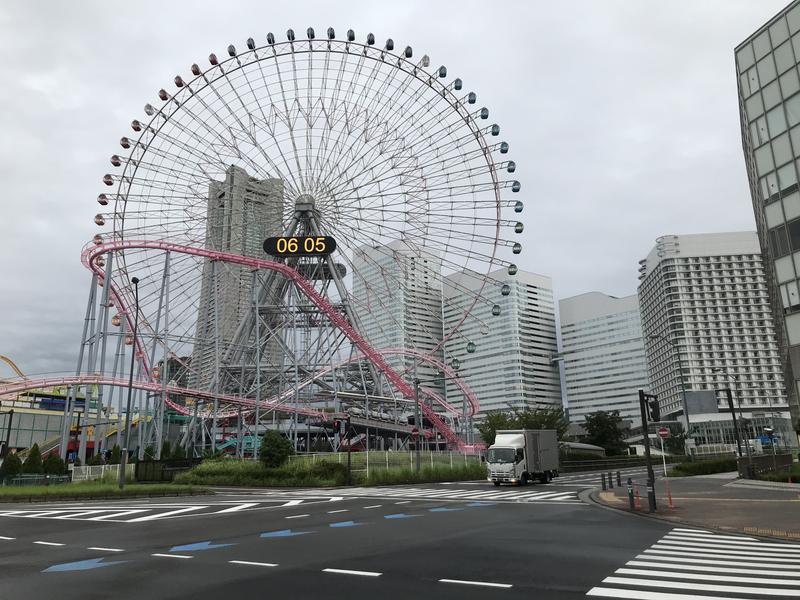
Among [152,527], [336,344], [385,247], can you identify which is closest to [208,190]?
[385,247]

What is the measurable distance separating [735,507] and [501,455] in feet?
52.3

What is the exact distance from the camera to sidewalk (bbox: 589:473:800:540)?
48.2ft

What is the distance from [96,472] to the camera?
39.9 meters

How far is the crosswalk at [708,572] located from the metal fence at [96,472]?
36.7 meters

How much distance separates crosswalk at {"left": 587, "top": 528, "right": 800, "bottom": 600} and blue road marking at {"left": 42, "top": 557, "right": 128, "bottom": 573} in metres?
8.45

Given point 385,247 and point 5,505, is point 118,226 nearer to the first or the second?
point 385,247

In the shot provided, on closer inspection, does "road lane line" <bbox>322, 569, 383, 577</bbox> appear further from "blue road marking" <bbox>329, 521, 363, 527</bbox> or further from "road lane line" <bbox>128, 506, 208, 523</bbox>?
"road lane line" <bbox>128, 506, 208, 523</bbox>

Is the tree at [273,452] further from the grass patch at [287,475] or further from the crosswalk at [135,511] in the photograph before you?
the crosswalk at [135,511]

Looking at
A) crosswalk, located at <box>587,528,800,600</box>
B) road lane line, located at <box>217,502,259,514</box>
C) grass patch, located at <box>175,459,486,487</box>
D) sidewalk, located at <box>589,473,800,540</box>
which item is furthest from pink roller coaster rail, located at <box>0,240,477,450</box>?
crosswalk, located at <box>587,528,800,600</box>

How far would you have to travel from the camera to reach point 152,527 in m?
16.4

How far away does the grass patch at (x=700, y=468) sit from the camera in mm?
43562

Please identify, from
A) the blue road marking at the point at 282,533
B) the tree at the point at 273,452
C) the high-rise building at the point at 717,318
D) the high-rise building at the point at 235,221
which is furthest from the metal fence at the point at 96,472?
the high-rise building at the point at 717,318

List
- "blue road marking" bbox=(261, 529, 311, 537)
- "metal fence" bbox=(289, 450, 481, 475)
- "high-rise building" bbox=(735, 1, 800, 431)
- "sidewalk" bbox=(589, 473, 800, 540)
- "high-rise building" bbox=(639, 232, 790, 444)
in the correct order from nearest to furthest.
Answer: "blue road marking" bbox=(261, 529, 311, 537) → "sidewalk" bbox=(589, 473, 800, 540) → "high-rise building" bbox=(735, 1, 800, 431) → "metal fence" bbox=(289, 450, 481, 475) → "high-rise building" bbox=(639, 232, 790, 444)

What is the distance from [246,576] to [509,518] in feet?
34.1
